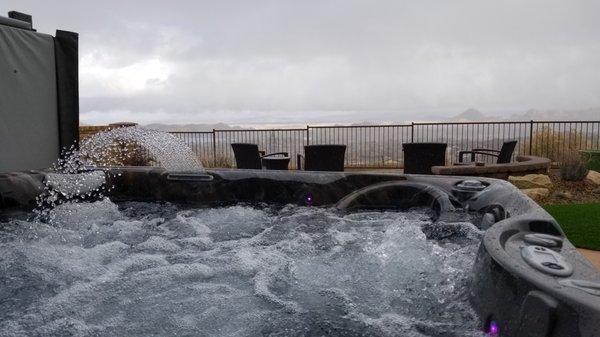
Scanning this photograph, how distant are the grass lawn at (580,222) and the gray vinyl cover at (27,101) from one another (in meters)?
4.82

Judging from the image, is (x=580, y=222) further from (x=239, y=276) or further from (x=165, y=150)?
(x=165, y=150)

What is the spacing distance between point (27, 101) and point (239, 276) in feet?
10.6

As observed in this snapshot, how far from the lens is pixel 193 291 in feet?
6.85

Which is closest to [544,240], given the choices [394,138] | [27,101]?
[27,101]

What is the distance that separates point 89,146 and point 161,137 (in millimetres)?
1541

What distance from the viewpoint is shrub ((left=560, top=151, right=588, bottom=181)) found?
6160 mm

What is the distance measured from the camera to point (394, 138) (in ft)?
32.1

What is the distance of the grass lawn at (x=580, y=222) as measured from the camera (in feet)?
11.7

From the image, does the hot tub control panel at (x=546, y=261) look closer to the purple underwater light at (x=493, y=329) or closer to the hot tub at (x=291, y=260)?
the hot tub at (x=291, y=260)

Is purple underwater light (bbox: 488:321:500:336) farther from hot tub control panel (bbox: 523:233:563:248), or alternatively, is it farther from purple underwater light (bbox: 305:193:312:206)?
purple underwater light (bbox: 305:193:312:206)

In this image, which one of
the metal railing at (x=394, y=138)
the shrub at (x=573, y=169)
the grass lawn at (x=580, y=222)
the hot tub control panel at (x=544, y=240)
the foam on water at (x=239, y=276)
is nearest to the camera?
the hot tub control panel at (x=544, y=240)

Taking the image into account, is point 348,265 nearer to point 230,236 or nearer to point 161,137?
point 230,236

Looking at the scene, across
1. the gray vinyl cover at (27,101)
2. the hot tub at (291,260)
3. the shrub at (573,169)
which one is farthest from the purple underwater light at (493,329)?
the shrub at (573,169)

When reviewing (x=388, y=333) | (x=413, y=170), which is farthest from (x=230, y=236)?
(x=413, y=170)
